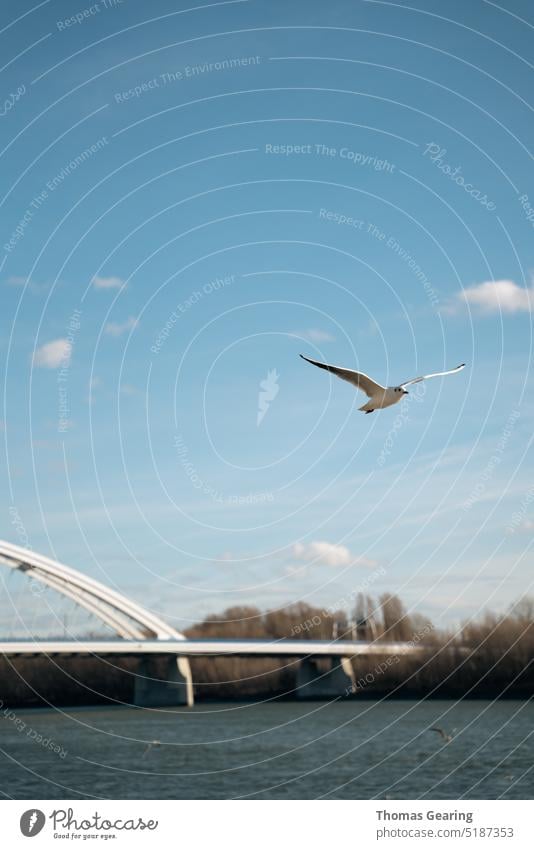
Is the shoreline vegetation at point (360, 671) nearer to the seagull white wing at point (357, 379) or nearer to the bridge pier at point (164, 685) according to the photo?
the bridge pier at point (164, 685)

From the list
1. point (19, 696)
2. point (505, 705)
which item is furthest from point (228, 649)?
point (505, 705)

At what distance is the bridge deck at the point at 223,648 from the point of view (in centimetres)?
7906

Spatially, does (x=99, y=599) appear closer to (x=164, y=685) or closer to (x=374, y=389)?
(x=164, y=685)

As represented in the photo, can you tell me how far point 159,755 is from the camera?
49219 mm

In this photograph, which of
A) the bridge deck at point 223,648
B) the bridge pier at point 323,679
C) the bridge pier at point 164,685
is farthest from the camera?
the bridge pier at point 323,679

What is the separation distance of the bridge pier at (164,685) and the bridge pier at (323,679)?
9914mm

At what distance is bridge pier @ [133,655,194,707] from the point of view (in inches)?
3371
